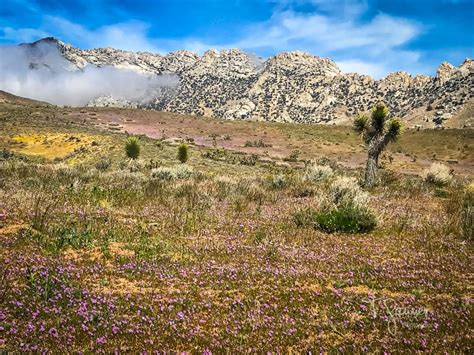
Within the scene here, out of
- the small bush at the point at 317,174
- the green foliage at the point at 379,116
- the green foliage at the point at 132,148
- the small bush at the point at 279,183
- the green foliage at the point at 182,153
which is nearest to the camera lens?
the small bush at the point at 279,183

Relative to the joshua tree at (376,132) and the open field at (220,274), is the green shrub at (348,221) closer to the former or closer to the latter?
the open field at (220,274)

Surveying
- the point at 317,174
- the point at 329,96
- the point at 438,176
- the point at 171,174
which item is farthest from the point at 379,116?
the point at 329,96

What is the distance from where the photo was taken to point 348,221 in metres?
11.7

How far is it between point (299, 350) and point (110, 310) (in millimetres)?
2682

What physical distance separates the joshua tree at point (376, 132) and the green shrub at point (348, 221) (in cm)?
1194

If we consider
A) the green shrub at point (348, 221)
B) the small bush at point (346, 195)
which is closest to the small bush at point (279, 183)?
the small bush at point (346, 195)

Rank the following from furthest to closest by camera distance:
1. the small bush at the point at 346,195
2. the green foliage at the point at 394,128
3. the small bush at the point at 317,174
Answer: the small bush at the point at 317,174, the green foliage at the point at 394,128, the small bush at the point at 346,195

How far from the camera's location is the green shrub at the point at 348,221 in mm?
11539

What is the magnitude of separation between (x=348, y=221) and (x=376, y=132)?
14.6 meters

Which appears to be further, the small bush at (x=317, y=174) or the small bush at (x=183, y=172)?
the small bush at (x=317, y=174)

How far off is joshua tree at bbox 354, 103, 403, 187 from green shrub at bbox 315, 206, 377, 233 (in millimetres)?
11942

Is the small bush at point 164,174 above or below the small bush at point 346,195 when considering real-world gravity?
below

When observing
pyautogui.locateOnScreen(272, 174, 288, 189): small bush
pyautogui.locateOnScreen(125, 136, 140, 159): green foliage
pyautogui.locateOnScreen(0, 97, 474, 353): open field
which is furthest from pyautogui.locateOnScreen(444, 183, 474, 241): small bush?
pyautogui.locateOnScreen(125, 136, 140, 159): green foliage

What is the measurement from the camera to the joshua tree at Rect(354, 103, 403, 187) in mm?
23406
